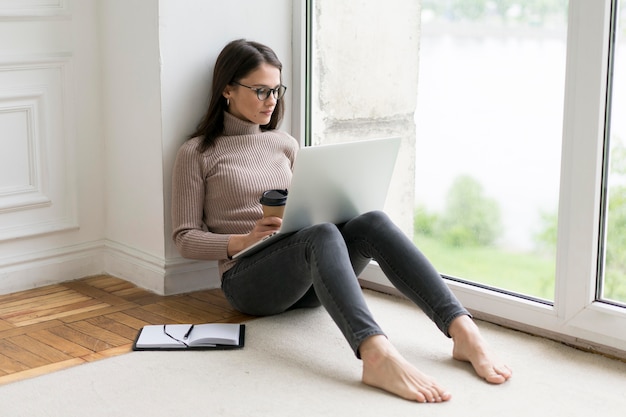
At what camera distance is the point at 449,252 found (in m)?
2.70

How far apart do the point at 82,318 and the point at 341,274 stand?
0.89 meters

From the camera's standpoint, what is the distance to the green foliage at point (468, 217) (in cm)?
257

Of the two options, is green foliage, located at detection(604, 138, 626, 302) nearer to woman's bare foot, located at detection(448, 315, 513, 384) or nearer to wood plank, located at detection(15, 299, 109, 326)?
woman's bare foot, located at detection(448, 315, 513, 384)

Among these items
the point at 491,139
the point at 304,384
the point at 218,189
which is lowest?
the point at 304,384

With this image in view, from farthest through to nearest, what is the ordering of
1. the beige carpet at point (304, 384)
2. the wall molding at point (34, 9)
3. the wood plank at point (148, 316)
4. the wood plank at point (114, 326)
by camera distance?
the wall molding at point (34, 9), the wood plank at point (148, 316), the wood plank at point (114, 326), the beige carpet at point (304, 384)

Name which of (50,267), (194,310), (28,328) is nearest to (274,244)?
(194,310)

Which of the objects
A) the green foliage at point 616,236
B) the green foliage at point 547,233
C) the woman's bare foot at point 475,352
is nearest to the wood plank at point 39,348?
the woman's bare foot at point 475,352

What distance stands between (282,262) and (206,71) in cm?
81

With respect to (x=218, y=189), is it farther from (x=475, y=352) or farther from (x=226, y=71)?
(x=475, y=352)

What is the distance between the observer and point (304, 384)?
→ 2.06 metres


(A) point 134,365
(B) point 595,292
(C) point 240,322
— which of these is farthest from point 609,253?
(A) point 134,365

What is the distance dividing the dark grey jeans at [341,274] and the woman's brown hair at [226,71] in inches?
18.2

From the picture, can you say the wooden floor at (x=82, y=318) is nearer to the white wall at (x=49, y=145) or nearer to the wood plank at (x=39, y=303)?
the wood plank at (x=39, y=303)

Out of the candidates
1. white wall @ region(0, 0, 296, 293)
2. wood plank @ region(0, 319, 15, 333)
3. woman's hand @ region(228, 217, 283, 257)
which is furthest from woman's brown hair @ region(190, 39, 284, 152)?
wood plank @ region(0, 319, 15, 333)
